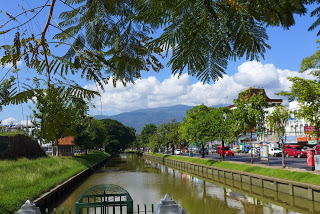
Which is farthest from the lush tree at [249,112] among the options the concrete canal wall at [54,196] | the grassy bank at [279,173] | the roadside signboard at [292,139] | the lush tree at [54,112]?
the lush tree at [54,112]

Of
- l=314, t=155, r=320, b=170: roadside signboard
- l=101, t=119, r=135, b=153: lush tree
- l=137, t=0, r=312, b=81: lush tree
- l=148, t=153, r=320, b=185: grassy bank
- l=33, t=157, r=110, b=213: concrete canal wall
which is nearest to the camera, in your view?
l=137, t=0, r=312, b=81: lush tree

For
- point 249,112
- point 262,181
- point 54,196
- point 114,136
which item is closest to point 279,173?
point 262,181

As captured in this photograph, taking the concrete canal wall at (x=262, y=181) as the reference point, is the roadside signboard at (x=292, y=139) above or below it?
above

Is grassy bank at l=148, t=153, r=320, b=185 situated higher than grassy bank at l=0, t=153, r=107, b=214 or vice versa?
grassy bank at l=0, t=153, r=107, b=214

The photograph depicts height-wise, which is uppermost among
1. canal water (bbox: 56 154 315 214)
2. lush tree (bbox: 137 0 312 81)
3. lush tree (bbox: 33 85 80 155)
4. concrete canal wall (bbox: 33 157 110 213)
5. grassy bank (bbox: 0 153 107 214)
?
lush tree (bbox: 137 0 312 81)

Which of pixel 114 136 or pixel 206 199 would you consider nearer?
pixel 206 199

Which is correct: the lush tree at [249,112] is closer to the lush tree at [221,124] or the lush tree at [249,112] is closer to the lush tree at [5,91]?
the lush tree at [221,124]

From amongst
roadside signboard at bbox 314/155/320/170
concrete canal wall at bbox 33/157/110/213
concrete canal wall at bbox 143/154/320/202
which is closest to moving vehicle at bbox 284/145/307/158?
concrete canal wall at bbox 143/154/320/202

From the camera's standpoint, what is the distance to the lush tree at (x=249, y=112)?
32094mm

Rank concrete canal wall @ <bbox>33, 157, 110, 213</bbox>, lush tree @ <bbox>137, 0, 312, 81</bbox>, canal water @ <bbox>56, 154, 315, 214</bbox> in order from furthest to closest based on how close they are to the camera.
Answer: canal water @ <bbox>56, 154, 315, 214</bbox> → concrete canal wall @ <bbox>33, 157, 110, 213</bbox> → lush tree @ <bbox>137, 0, 312, 81</bbox>

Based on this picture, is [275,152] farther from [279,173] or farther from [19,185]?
[19,185]

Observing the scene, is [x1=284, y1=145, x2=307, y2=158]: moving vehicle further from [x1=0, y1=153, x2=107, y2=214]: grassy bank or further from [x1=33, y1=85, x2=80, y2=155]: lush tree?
[x1=33, y1=85, x2=80, y2=155]: lush tree

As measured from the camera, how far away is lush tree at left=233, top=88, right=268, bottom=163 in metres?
32.1

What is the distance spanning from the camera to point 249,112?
32.3 meters
